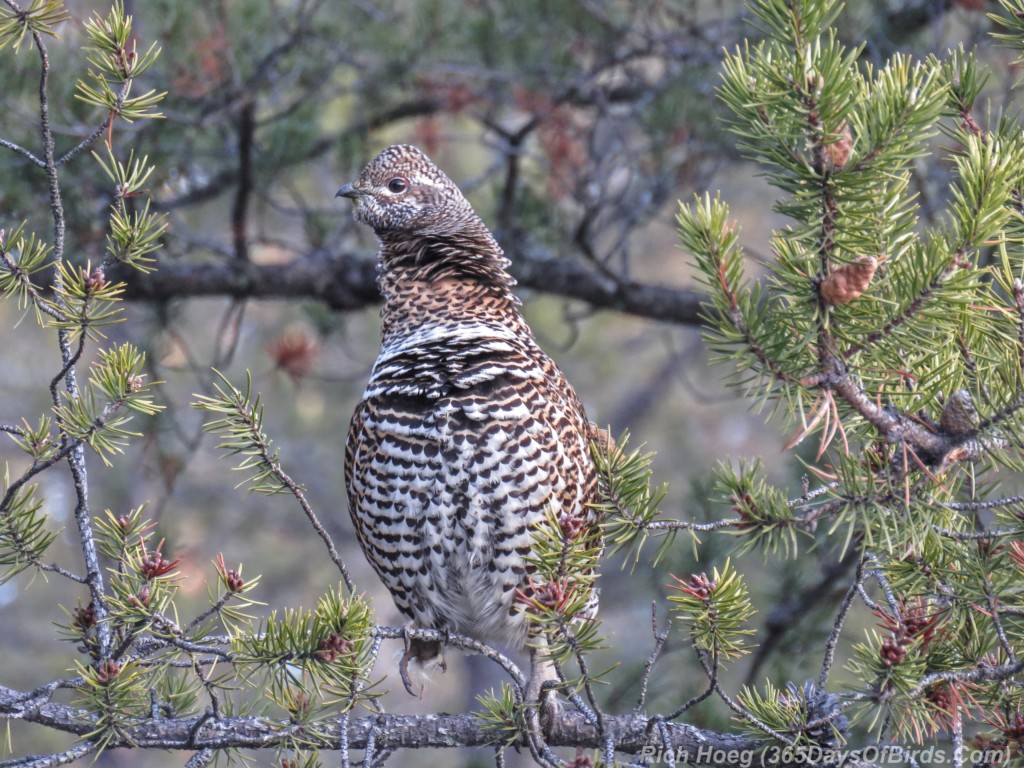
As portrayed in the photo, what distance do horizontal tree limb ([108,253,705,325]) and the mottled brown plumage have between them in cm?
169

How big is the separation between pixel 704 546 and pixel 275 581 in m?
5.46

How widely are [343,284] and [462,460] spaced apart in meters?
2.38

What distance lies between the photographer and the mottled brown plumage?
286 cm

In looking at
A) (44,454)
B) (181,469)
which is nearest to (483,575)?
(44,454)

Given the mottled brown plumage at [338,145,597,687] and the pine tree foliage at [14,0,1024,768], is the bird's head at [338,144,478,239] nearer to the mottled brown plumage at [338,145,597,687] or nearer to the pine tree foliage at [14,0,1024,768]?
the mottled brown plumage at [338,145,597,687]

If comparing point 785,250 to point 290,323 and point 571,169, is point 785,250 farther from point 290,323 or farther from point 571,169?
point 290,323

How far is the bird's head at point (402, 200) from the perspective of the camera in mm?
3637

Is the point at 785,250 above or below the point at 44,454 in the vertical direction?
above

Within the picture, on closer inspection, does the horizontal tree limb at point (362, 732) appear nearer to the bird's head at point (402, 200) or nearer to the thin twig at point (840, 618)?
the thin twig at point (840, 618)

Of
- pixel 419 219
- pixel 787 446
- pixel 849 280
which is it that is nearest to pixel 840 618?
pixel 787 446

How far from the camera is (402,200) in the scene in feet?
12.0

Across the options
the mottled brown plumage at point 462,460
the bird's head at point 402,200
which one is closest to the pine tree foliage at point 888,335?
the mottled brown plumage at point 462,460

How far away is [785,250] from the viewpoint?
6.10 ft

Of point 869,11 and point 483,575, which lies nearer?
point 483,575
